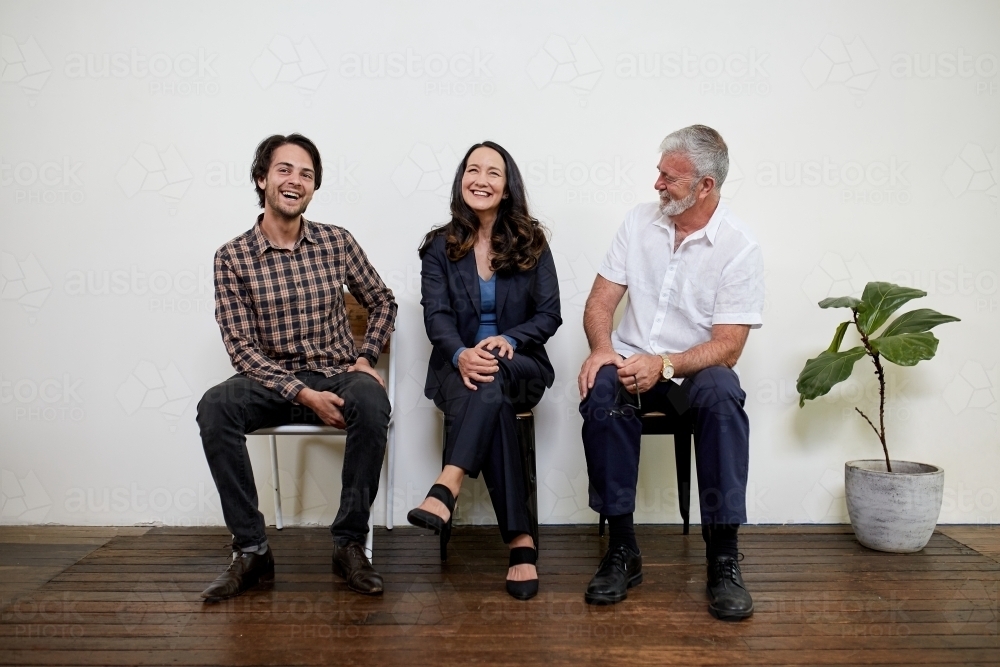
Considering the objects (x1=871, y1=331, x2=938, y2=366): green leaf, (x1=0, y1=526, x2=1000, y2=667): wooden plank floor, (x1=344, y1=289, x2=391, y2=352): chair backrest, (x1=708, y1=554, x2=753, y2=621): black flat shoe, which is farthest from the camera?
(x1=344, y1=289, x2=391, y2=352): chair backrest

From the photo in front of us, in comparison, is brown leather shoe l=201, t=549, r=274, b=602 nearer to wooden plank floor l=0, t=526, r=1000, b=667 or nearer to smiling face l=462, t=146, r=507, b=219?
wooden plank floor l=0, t=526, r=1000, b=667

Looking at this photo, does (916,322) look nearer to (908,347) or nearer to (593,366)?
(908,347)

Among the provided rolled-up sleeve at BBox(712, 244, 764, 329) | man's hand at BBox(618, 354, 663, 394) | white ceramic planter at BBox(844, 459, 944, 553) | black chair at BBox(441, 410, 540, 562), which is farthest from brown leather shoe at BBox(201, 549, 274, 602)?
white ceramic planter at BBox(844, 459, 944, 553)

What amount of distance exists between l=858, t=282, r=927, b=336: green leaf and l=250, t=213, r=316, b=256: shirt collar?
1.80 meters

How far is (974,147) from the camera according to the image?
9.29 ft

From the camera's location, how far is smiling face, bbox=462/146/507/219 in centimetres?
246

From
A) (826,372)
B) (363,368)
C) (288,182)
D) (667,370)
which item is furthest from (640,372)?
(288,182)

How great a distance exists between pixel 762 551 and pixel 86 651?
6.34 feet

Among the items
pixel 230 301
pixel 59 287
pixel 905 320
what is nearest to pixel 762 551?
pixel 905 320

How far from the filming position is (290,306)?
2.41 metres

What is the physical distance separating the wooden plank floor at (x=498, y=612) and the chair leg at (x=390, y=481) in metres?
0.16

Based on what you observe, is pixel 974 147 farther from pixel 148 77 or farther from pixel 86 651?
pixel 86 651

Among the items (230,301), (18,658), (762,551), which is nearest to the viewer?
(18,658)

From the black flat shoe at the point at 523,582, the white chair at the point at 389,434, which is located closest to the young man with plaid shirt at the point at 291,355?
the white chair at the point at 389,434
